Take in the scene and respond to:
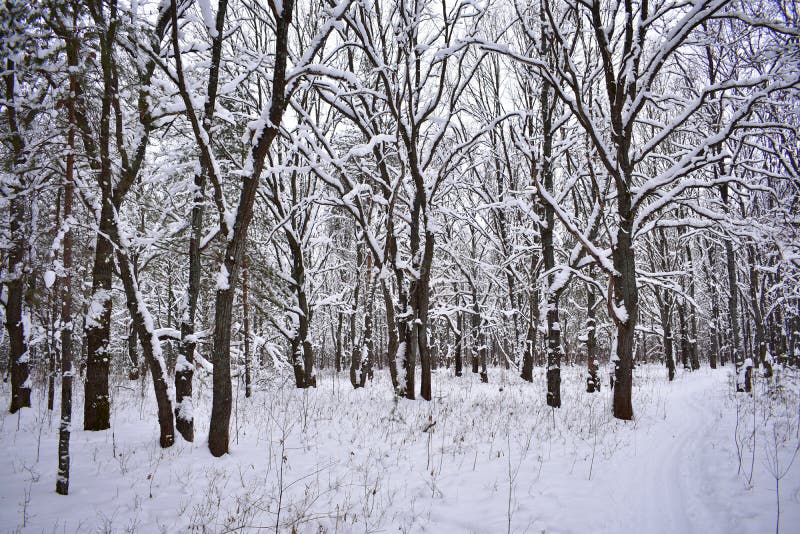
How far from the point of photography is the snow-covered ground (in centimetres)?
379

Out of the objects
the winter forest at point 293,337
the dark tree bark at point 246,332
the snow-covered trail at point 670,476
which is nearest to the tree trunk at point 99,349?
the winter forest at point 293,337

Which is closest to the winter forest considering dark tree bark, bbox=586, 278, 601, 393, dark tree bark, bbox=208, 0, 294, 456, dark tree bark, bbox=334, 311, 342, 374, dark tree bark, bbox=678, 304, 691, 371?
dark tree bark, bbox=208, 0, 294, 456

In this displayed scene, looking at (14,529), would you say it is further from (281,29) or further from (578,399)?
(578,399)

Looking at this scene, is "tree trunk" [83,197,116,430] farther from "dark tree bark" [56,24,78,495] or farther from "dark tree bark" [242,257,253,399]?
"dark tree bark" [242,257,253,399]

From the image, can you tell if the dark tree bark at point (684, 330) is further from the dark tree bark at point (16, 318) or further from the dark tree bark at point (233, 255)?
the dark tree bark at point (16, 318)

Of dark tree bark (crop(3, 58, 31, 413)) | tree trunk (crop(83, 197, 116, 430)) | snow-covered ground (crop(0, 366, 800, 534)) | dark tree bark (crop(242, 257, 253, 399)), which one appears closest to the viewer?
snow-covered ground (crop(0, 366, 800, 534))

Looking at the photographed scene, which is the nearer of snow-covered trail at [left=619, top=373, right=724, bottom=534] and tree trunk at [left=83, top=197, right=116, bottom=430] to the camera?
snow-covered trail at [left=619, top=373, right=724, bottom=534]

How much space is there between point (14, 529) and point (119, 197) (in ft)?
15.8

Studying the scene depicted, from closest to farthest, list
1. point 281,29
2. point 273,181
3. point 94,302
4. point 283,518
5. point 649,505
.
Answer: point 283,518, point 649,505, point 281,29, point 94,302, point 273,181

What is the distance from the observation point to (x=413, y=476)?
16.1ft

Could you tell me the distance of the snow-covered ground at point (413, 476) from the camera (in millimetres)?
3791

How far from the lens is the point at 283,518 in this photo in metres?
3.84

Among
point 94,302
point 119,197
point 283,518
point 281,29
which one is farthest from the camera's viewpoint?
point 119,197

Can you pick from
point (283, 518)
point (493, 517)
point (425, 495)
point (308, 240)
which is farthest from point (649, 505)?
point (308, 240)
